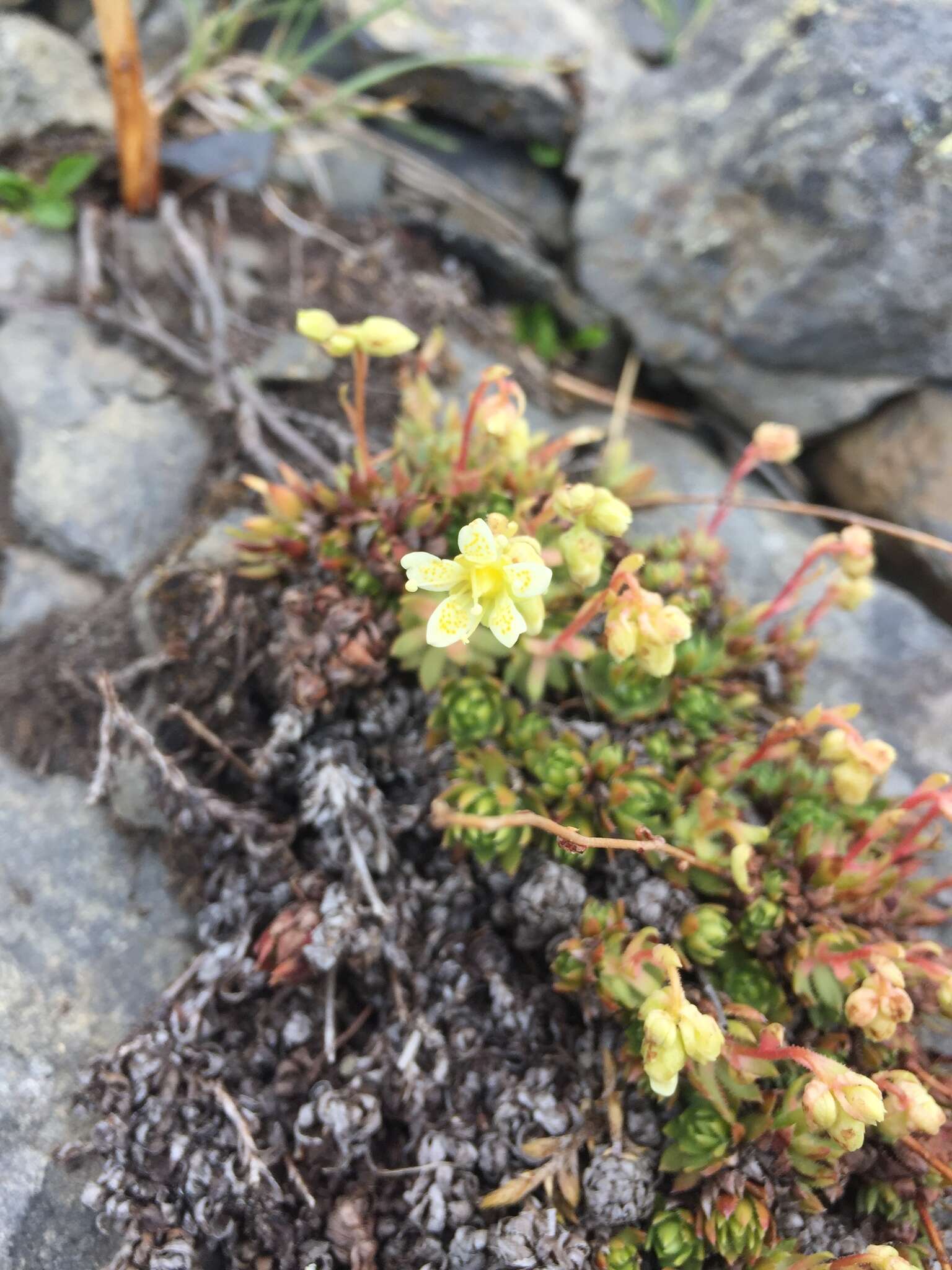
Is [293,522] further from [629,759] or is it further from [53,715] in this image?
[629,759]

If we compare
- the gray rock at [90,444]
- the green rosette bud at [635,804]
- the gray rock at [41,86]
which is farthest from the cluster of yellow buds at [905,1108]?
the gray rock at [41,86]

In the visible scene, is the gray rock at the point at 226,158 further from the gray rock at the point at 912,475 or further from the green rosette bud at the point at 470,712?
the gray rock at the point at 912,475

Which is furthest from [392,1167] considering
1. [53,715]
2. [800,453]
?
[800,453]

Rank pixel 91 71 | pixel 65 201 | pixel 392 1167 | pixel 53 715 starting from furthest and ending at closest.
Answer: pixel 91 71 < pixel 65 201 < pixel 53 715 < pixel 392 1167

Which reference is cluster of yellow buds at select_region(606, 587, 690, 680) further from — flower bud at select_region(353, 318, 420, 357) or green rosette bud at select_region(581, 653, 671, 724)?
flower bud at select_region(353, 318, 420, 357)

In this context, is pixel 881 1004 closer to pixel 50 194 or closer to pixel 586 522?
pixel 586 522
